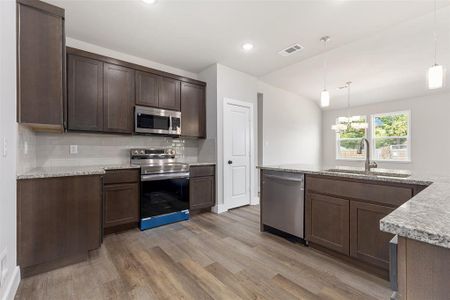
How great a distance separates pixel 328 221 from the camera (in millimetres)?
2207

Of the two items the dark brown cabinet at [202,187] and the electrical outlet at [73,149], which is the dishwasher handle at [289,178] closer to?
the dark brown cabinet at [202,187]

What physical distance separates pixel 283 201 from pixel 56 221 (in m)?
2.38

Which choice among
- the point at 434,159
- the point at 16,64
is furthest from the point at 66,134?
the point at 434,159

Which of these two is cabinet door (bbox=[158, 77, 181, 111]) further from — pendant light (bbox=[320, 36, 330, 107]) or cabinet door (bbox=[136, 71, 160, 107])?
pendant light (bbox=[320, 36, 330, 107])

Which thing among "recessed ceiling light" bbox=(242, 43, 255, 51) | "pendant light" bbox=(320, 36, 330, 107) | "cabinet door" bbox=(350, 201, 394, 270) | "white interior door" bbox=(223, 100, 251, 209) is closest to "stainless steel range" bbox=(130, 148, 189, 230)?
"white interior door" bbox=(223, 100, 251, 209)

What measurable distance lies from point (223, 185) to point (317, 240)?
1.90 m

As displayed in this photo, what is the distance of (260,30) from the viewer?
278 centimetres

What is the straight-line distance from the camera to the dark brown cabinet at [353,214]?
5.94 ft

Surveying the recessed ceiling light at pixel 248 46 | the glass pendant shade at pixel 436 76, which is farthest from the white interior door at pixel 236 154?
the glass pendant shade at pixel 436 76

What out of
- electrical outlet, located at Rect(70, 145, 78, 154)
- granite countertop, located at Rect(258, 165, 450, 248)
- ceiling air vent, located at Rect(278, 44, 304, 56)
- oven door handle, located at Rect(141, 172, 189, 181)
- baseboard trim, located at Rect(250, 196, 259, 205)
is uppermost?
ceiling air vent, located at Rect(278, 44, 304, 56)

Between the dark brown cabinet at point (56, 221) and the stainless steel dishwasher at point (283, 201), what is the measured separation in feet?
6.43

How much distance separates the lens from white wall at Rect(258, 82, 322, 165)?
519 cm

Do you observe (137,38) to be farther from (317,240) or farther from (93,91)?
(317,240)

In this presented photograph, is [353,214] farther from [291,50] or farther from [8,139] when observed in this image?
[8,139]
